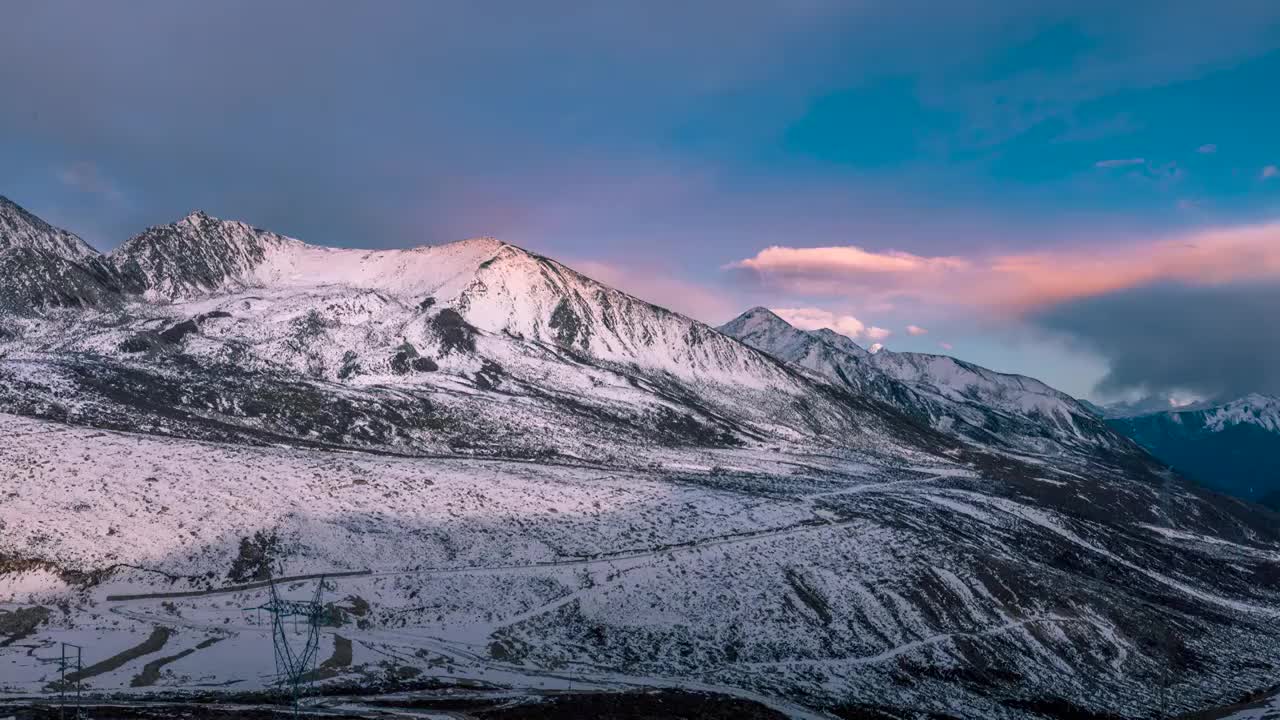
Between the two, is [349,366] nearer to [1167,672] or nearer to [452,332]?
[452,332]

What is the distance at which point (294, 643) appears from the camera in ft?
158

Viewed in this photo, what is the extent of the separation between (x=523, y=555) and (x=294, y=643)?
20.2 m

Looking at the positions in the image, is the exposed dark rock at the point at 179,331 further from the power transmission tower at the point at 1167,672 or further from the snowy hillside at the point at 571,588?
the power transmission tower at the point at 1167,672

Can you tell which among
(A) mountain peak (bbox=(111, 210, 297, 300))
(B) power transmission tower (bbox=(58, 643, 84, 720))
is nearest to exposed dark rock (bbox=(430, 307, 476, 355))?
(A) mountain peak (bbox=(111, 210, 297, 300))

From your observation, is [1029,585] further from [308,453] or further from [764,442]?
[764,442]

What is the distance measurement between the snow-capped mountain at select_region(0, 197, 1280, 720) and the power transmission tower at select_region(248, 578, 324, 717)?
0.99 meters

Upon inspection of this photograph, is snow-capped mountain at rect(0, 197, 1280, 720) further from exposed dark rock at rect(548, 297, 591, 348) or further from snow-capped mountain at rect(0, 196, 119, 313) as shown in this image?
exposed dark rock at rect(548, 297, 591, 348)

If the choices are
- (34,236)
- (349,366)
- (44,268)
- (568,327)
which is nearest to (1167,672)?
(349,366)

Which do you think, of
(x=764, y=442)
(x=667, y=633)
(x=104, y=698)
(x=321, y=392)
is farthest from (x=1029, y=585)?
(x=321, y=392)

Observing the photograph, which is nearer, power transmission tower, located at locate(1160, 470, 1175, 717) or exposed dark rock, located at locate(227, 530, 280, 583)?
power transmission tower, located at locate(1160, 470, 1175, 717)

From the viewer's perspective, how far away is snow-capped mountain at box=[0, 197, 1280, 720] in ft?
159

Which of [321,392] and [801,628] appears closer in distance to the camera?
[801,628]

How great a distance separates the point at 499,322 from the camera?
180 meters

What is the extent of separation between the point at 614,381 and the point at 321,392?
199ft
